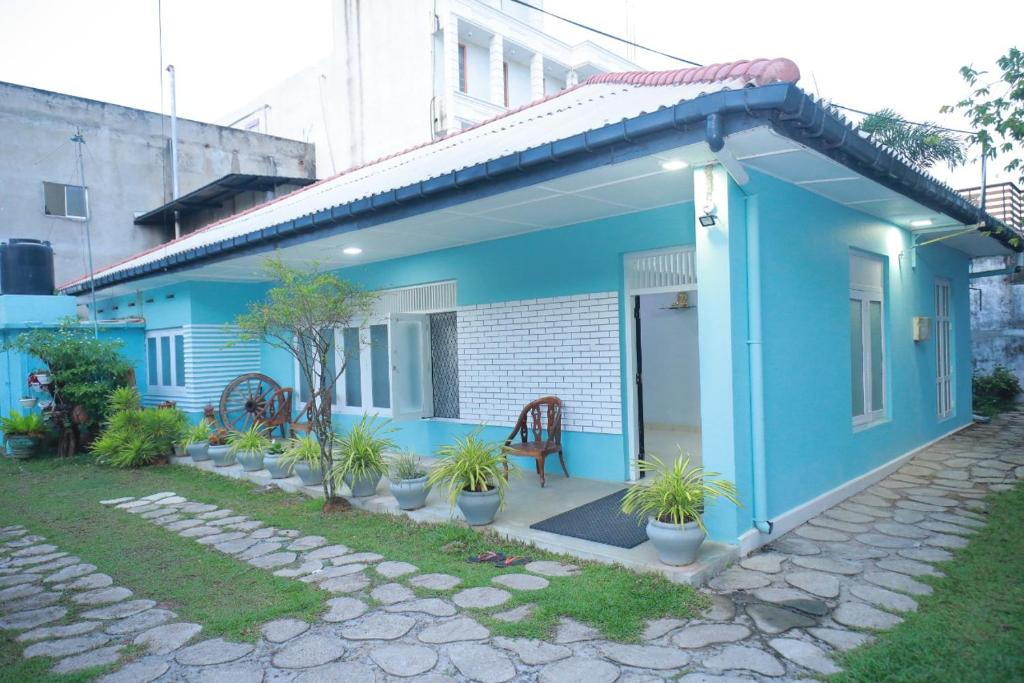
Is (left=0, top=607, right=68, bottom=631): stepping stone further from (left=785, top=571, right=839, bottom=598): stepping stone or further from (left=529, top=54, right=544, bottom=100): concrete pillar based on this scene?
(left=529, top=54, right=544, bottom=100): concrete pillar

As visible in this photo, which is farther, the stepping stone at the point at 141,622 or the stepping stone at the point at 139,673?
the stepping stone at the point at 141,622

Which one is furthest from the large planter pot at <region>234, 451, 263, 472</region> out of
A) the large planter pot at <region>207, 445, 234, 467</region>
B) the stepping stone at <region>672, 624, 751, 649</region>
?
the stepping stone at <region>672, 624, 751, 649</region>

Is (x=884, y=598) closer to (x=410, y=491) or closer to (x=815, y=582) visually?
(x=815, y=582)

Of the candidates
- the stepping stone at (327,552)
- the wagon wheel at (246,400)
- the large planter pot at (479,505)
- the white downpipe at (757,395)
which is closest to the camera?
the white downpipe at (757,395)

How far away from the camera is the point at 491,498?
17.9ft

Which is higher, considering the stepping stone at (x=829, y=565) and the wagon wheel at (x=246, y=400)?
the wagon wheel at (x=246, y=400)

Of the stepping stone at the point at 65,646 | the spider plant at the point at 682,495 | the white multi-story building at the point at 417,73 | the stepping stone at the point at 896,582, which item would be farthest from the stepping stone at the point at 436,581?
the white multi-story building at the point at 417,73

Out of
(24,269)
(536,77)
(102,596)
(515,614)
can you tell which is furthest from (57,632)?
(536,77)

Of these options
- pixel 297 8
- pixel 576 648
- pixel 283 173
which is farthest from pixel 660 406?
pixel 297 8

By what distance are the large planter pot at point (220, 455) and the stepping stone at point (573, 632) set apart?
6.56 meters

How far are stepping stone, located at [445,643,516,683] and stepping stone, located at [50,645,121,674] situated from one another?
183 centimetres

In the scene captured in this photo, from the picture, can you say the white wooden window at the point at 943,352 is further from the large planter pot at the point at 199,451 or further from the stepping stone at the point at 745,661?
the large planter pot at the point at 199,451

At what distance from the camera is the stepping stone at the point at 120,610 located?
4.12m

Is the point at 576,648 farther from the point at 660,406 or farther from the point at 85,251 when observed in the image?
the point at 85,251
